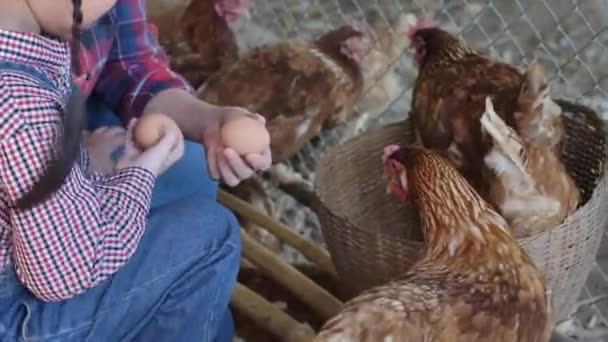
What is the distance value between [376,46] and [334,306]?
1159mm

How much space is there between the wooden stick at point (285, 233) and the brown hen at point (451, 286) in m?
0.43

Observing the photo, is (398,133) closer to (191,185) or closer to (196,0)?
(191,185)

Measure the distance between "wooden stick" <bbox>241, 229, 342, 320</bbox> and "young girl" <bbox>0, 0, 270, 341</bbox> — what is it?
0.30 meters

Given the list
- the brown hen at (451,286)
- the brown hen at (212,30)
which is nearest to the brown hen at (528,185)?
the brown hen at (451,286)

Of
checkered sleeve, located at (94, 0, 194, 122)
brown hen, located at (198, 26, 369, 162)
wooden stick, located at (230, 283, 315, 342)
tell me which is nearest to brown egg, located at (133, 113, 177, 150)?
checkered sleeve, located at (94, 0, 194, 122)

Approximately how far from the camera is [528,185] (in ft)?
4.95

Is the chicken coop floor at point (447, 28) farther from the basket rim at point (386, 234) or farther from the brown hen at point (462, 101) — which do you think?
the brown hen at point (462, 101)

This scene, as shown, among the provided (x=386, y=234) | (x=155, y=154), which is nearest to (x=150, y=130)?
(x=155, y=154)

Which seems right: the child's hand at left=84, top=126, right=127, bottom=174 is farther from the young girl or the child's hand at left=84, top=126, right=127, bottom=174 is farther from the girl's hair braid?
the girl's hair braid

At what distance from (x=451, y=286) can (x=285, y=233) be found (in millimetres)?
724

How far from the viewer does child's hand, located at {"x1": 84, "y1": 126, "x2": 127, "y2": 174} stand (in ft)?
3.86

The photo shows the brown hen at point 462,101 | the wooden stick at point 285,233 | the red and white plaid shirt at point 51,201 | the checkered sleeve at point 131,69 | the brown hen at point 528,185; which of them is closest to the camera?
the red and white plaid shirt at point 51,201

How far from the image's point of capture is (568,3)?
289 cm

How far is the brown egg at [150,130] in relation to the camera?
3.63 feet
